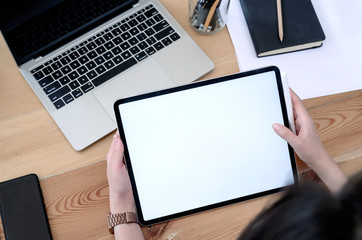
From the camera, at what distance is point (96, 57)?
77 cm

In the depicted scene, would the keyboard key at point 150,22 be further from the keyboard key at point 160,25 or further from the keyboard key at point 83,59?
the keyboard key at point 83,59

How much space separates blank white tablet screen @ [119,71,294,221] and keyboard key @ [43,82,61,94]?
0.16 m

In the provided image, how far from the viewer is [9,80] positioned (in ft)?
2.52

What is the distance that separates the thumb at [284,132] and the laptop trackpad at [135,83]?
22 centimetres

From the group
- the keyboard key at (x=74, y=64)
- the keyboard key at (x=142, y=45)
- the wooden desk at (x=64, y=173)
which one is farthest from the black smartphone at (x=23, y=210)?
the keyboard key at (x=142, y=45)

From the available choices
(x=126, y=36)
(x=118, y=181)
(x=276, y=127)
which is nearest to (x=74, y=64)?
(x=126, y=36)

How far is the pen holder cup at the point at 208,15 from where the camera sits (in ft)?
A: 2.61

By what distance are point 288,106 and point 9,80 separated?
0.55 metres

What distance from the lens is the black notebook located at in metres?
0.82

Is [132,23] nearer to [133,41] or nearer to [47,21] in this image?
[133,41]

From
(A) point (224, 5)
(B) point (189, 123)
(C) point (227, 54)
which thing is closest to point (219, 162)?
(B) point (189, 123)

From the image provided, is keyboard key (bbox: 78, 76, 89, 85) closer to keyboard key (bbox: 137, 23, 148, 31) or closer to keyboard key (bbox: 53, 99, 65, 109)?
keyboard key (bbox: 53, 99, 65, 109)

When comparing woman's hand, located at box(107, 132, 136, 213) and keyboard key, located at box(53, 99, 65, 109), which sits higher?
keyboard key, located at box(53, 99, 65, 109)

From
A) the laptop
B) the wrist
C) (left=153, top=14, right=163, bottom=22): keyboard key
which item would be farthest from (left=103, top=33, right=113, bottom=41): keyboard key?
the wrist
